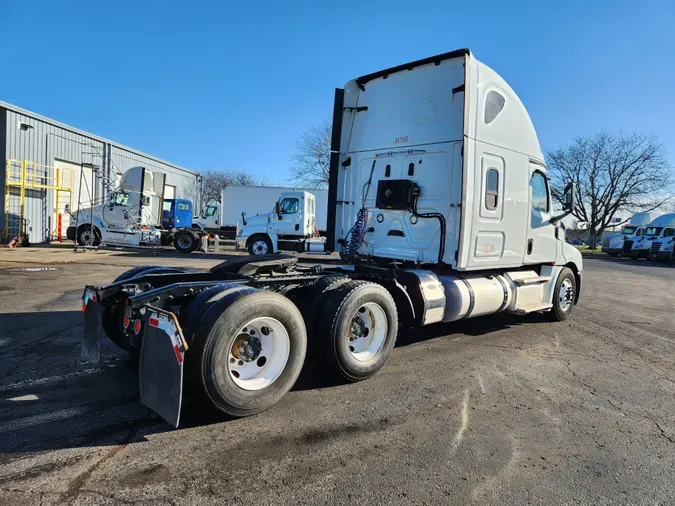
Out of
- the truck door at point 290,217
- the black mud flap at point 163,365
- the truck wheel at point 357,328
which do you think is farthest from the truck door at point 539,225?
the truck door at point 290,217

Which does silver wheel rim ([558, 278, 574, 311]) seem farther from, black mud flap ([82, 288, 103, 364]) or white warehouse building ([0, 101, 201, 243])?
white warehouse building ([0, 101, 201, 243])

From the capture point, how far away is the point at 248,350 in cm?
383

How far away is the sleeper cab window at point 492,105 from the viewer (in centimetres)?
620

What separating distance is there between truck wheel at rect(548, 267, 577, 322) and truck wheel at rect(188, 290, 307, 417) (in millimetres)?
5713

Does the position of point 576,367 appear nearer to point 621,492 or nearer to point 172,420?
point 621,492

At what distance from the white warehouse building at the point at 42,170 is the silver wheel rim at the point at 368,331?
65.2ft

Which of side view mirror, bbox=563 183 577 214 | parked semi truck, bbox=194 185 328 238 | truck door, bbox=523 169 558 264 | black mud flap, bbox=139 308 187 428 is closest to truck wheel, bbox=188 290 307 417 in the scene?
black mud flap, bbox=139 308 187 428

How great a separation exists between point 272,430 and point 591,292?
11.9 metres

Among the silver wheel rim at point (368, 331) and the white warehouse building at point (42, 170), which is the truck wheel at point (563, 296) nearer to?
the silver wheel rim at point (368, 331)

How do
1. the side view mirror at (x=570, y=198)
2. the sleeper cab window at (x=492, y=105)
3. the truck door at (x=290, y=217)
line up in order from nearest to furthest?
the sleeper cab window at (x=492, y=105)
the side view mirror at (x=570, y=198)
the truck door at (x=290, y=217)

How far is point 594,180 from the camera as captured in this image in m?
54.1

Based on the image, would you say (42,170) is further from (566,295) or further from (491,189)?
(566,295)

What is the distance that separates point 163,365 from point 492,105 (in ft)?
17.7

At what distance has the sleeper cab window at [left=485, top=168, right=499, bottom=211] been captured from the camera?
6.28m
